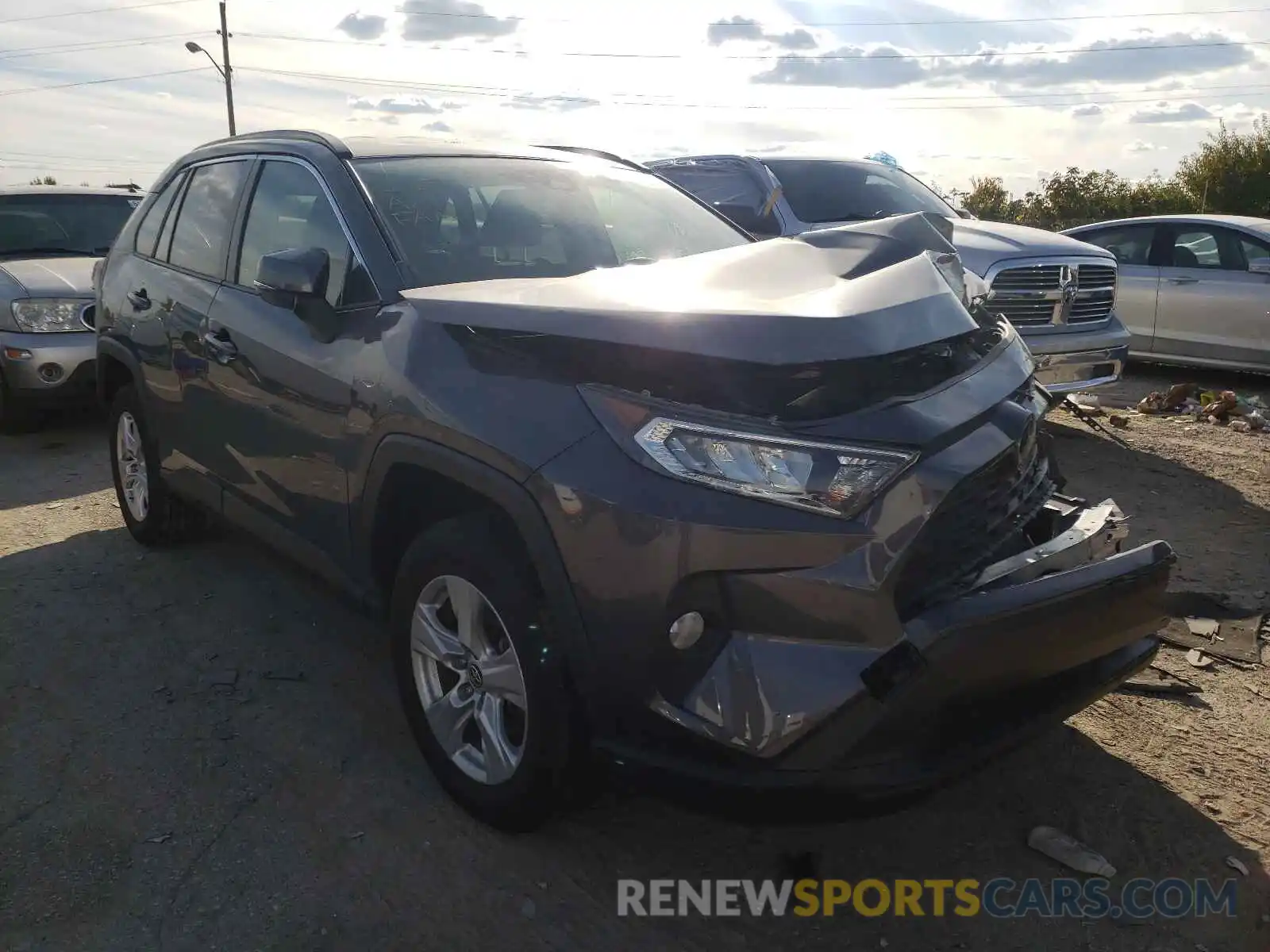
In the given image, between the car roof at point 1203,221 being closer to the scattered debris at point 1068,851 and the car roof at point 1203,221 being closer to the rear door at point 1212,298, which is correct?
the rear door at point 1212,298

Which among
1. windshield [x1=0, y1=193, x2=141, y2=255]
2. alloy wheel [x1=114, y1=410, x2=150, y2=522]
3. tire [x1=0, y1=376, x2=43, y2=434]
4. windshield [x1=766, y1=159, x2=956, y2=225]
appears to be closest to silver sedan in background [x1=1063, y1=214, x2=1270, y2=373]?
windshield [x1=766, y1=159, x2=956, y2=225]

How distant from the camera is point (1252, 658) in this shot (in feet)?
12.6

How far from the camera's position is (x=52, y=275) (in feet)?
25.0

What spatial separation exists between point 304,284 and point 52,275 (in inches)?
224

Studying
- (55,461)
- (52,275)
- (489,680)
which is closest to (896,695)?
(489,680)

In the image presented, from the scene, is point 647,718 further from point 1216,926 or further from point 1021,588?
point 1216,926

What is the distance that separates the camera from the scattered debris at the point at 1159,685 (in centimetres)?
360

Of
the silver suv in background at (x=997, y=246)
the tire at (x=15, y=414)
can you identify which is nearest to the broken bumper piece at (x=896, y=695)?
the silver suv in background at (x=997, y=246)

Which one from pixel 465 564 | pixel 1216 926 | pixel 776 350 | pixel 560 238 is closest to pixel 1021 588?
pixel 776 350

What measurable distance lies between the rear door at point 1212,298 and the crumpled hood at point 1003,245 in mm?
2402

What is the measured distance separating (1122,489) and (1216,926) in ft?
12.8

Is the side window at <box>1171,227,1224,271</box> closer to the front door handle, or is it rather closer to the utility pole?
the front door handle

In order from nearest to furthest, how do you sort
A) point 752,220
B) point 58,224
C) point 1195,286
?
point 752,220 < point 58,224 < point 1195,286

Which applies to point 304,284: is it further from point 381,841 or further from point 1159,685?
point 1159,685
